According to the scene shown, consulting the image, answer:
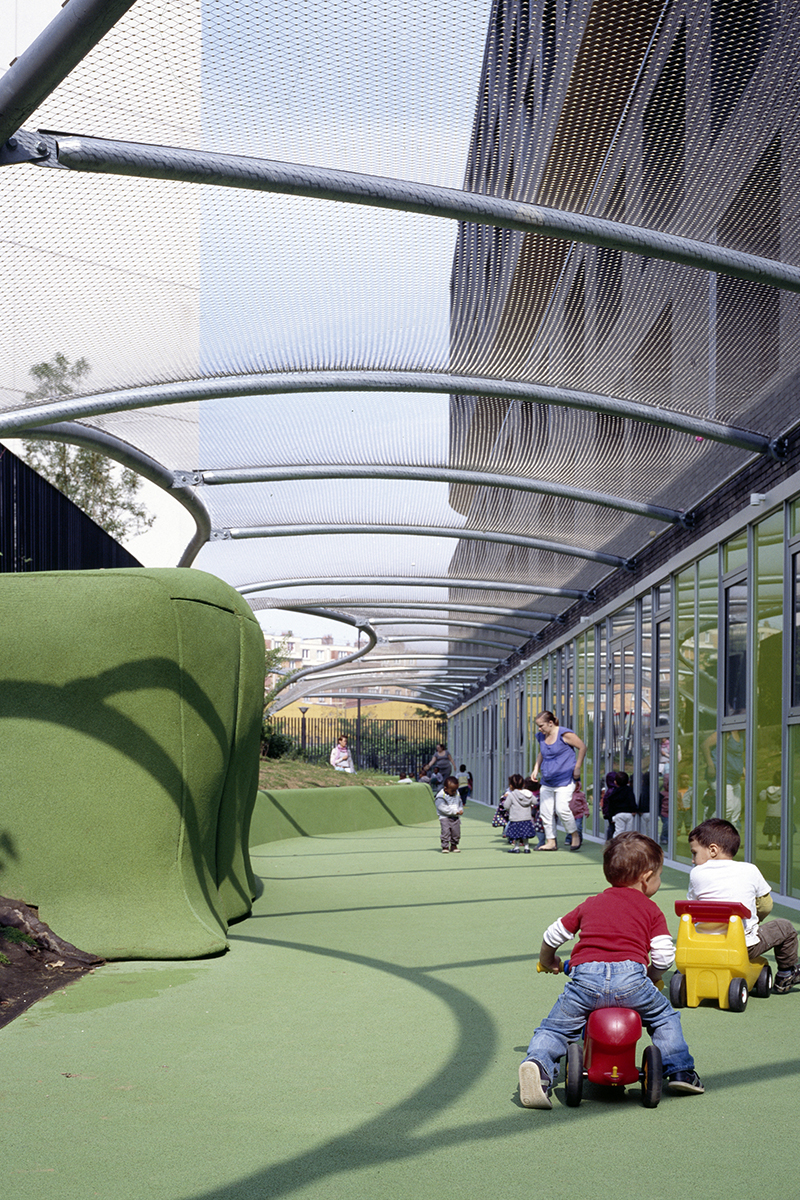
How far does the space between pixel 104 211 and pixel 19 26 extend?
1805mm

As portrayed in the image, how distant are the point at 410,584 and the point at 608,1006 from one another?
14882 millimetres

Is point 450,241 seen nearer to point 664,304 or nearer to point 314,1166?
point 664,304

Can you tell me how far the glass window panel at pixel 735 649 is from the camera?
10977mm

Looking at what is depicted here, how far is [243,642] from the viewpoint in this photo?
27.0ft

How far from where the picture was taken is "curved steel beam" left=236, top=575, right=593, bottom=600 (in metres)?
18.6

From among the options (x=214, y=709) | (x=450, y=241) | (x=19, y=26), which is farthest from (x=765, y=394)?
(x=19, y=26)

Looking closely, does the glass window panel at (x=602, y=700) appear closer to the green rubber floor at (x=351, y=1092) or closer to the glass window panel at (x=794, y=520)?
the glass window panel at (x=794, y=520)

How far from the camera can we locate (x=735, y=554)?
37.9 feet

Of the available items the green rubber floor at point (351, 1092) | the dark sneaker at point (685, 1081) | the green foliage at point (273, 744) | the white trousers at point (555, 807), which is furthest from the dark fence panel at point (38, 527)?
the green foliage at point (273, 744)

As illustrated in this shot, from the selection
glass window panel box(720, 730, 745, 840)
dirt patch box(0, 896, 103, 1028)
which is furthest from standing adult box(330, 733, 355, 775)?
dirt patch box(0, 896, 103, 1028)

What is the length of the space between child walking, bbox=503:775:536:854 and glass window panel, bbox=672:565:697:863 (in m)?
2.08

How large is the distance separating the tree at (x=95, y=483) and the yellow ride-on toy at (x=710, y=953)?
2865 cm

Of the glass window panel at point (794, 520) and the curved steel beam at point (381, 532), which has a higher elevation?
the curved steel beam at point (381, 532)

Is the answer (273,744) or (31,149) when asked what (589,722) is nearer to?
(273,744)
